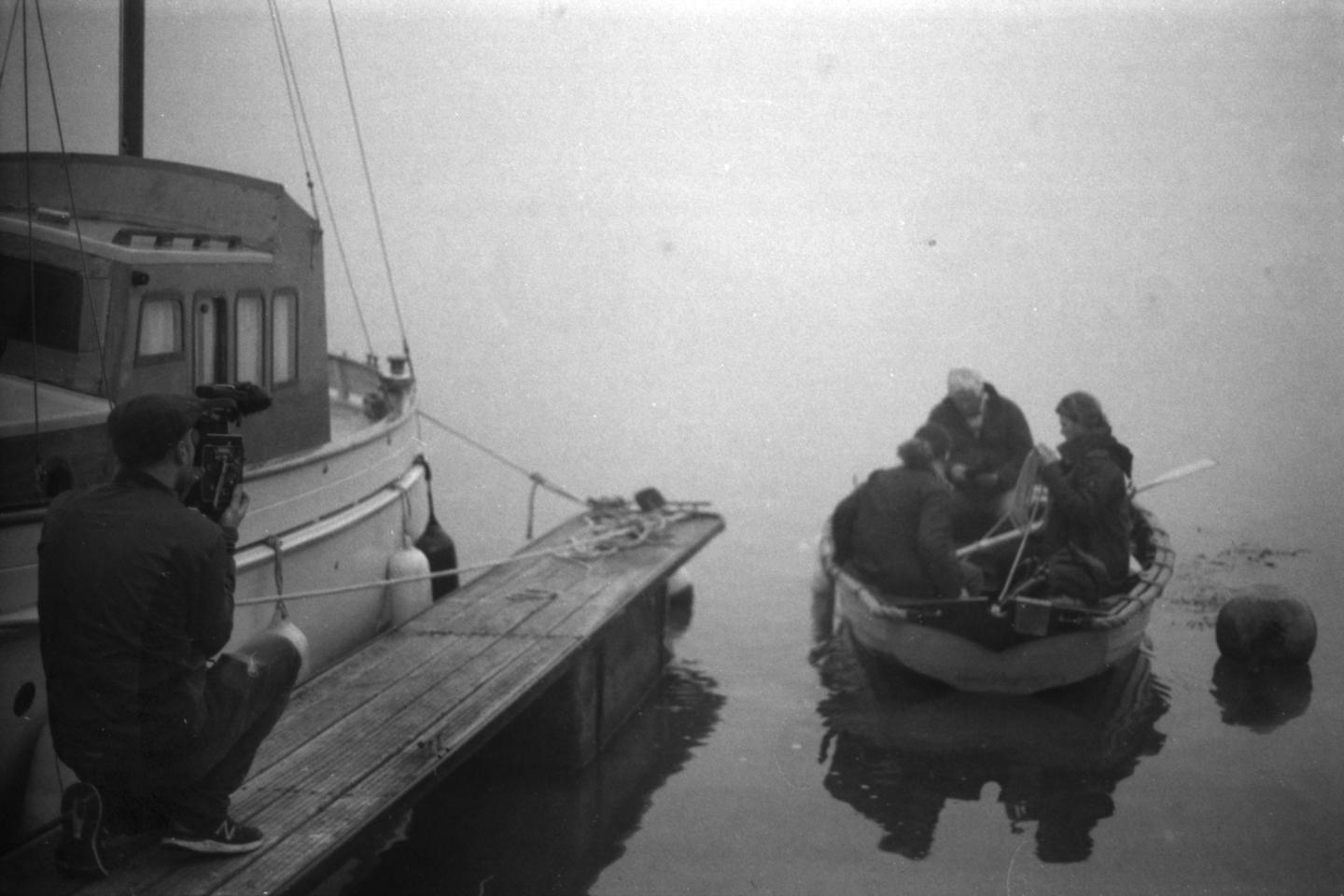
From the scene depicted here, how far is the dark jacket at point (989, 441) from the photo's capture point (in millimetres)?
12539

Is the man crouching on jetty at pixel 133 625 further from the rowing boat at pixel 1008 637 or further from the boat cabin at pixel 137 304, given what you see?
the rowing boat at pixel 1008 637

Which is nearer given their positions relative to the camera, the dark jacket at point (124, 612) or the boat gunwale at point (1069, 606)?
the dark jacket at point (124, 612)

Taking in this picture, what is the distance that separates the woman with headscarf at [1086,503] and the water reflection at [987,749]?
1024 millimetres

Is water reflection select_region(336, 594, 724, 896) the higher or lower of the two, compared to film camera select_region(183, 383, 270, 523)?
lower

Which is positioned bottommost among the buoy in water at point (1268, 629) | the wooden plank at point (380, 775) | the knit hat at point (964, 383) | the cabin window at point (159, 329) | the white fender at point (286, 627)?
the buoy in water at point (1268, 629)

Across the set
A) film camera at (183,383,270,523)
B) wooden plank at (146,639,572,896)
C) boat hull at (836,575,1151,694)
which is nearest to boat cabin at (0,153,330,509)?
film camera at (183,383,270,523)

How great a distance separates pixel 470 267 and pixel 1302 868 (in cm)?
7300

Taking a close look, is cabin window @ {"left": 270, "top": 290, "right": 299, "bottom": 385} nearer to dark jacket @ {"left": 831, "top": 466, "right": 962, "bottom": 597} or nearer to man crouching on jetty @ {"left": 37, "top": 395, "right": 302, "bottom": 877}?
dark jacket @ {"left": 831, "top": 466, "right": 962, "bottom": 597}

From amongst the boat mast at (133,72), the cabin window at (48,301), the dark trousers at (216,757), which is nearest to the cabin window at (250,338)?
the cabin window at (48,301)

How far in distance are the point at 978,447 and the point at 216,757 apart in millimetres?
9319

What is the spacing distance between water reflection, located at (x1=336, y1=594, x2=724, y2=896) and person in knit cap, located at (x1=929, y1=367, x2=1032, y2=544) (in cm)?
423

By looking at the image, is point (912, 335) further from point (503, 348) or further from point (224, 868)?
point (224, 868)

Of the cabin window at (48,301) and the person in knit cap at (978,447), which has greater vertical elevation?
the cabin window at (48,301)

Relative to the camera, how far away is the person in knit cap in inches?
493
